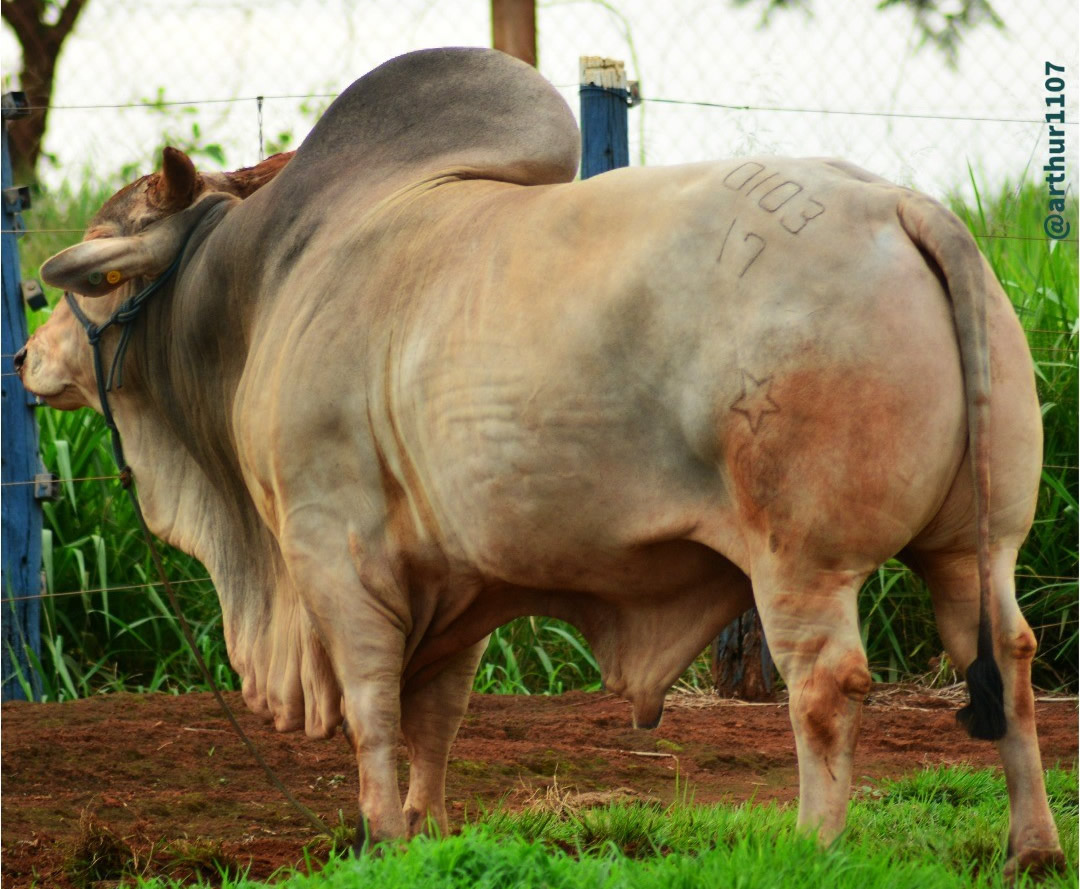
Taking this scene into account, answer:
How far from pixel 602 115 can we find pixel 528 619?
1.92 m

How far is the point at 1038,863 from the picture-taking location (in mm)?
2484

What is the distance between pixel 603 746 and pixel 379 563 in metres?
1.71

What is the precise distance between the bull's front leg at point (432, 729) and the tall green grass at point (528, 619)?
2.00m

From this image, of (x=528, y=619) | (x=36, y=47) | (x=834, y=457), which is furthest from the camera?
(x=36, y=47)

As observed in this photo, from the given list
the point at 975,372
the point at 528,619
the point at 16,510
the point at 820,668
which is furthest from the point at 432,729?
the point at 16,510

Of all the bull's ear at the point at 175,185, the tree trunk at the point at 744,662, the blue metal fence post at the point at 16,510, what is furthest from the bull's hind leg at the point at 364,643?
the blue metal fence post at the point at 16,510

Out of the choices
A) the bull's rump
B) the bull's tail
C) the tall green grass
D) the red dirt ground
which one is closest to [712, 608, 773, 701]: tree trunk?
the red dirt ground

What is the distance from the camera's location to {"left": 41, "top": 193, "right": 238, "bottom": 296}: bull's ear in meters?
3.40

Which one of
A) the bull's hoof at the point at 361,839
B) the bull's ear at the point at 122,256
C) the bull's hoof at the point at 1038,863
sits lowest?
the bull's hoof at the point at 361,839

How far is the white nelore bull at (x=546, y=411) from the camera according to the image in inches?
93.2

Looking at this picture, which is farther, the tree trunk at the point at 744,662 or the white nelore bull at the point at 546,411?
the tree trunk at the point at 744,662

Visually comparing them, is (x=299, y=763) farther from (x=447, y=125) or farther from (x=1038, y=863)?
(x=1038, y=863)

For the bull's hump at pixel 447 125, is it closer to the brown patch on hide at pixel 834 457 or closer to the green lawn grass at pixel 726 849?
the brown patch on hide at pixel 834 457

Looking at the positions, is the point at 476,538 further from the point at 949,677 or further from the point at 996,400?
the point at 949,677
